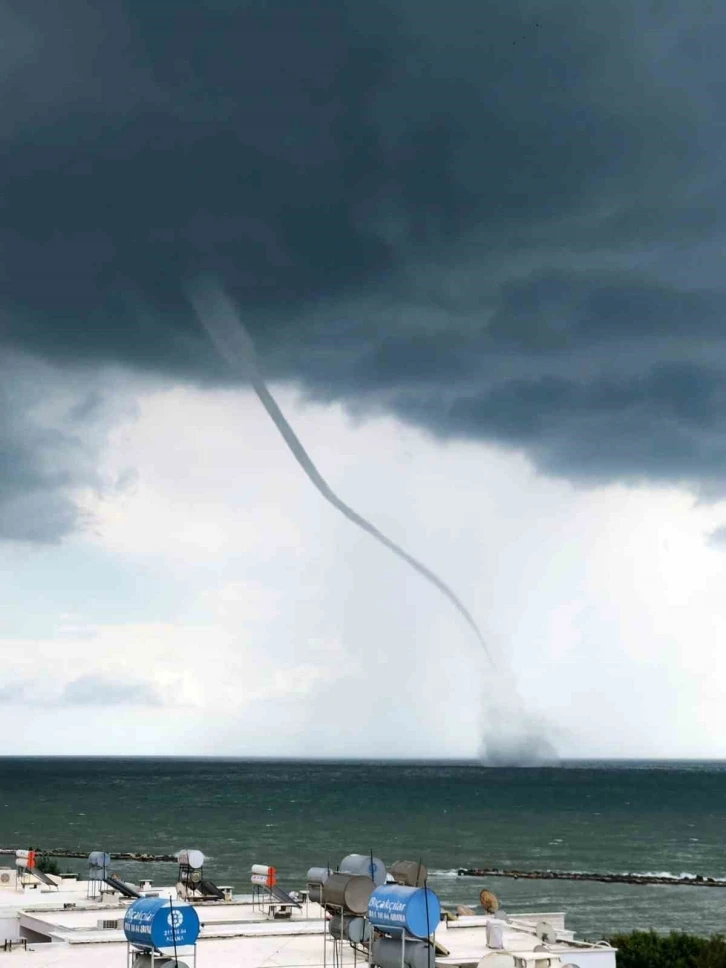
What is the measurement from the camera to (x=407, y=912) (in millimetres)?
29516

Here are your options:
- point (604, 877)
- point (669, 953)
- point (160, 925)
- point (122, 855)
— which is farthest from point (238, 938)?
point (122, 855)

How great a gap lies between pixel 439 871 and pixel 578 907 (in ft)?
103

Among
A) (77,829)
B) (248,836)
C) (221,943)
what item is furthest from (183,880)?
(77,829)

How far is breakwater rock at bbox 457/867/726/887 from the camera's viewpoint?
123812 mm

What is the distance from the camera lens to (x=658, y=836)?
609 feet

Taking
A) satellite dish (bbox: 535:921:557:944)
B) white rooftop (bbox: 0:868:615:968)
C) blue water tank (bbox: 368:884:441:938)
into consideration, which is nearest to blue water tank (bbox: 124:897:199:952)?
blue water tank (bbox: 368:884:441:938)

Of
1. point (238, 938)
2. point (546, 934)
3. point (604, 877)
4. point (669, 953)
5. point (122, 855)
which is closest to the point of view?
point (238, 938)

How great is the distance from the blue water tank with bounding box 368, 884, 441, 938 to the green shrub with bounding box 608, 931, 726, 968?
101ft

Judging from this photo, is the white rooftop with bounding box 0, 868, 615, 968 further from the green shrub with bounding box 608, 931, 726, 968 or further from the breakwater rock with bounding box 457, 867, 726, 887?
the breakwater rock with bounding box 457, 867, 726, 887

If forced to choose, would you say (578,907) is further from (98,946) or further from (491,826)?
(491,826)

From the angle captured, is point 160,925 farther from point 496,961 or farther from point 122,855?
point 122,855

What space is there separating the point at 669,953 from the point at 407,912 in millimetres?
34020

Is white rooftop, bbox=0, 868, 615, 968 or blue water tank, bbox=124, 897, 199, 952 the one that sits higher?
blue water tank, bbox=124, 897, 199, 952

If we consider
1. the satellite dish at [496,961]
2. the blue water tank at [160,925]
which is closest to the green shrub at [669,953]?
the satellite dish at [496,961]
